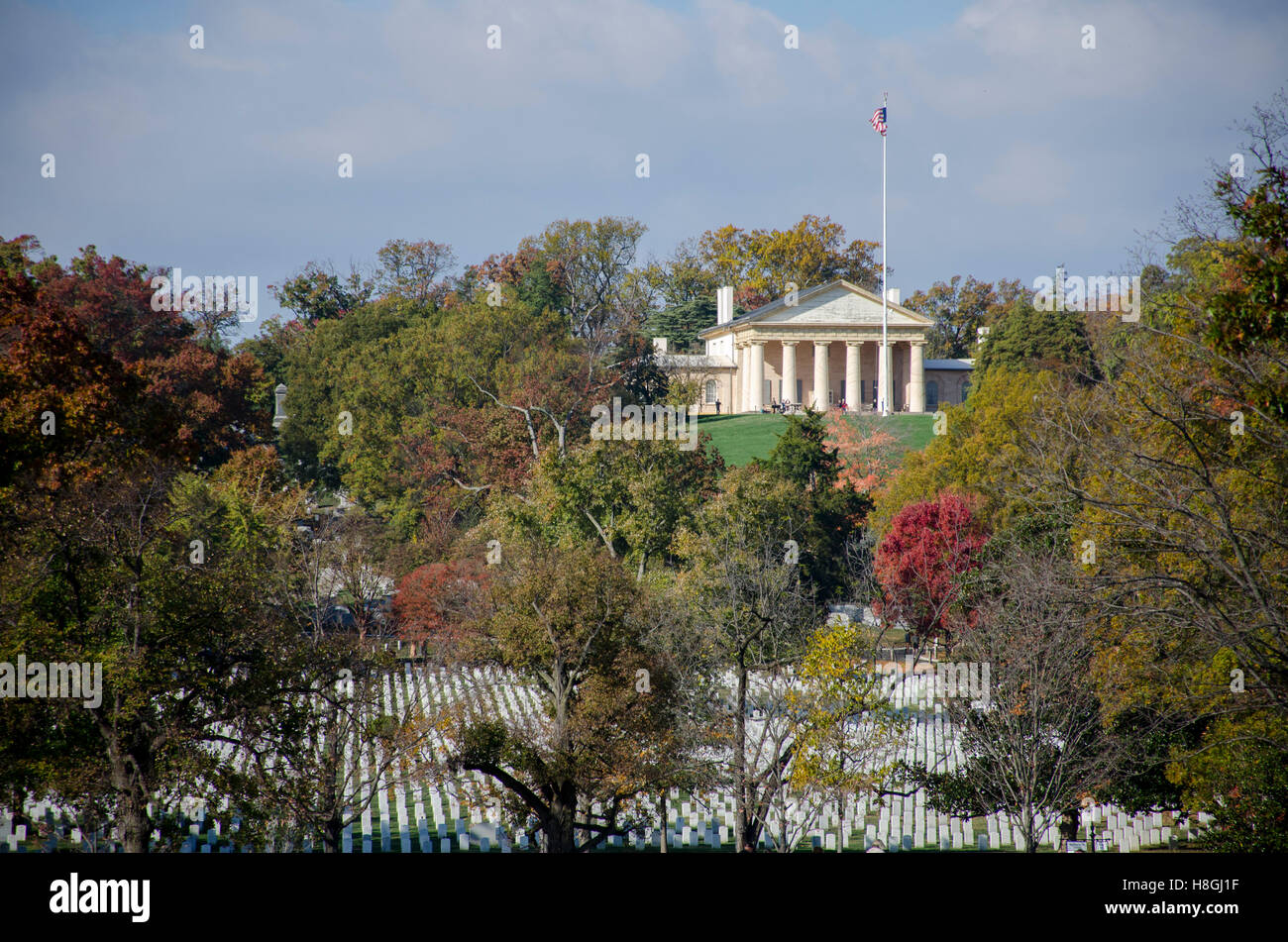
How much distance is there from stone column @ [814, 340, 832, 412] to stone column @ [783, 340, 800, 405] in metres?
1.71

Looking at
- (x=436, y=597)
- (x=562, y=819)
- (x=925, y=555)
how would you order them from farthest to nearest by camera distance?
(x=925, y=555) → (x=436, y=597) → (x=562, y=819)

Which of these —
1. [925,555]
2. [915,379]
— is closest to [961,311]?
[915,379]

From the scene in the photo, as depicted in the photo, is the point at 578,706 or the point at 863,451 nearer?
the point at 578,706

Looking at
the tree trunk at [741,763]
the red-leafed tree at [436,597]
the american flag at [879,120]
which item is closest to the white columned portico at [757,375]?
the american flag at [879,120]

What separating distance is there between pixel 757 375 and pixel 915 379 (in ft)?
36.4

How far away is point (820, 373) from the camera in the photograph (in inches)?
2859

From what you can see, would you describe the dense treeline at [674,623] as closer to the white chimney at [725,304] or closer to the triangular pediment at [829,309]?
the triangular pediment at [829,309]

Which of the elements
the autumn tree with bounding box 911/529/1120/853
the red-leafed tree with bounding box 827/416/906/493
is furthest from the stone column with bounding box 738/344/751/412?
the autumn tree with bounding box 911/529/1120/853

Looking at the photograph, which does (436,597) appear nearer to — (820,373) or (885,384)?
(885,384)

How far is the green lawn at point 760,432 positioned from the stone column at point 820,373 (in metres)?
7.46

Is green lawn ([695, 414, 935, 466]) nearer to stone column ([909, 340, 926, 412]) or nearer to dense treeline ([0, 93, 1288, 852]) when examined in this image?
stone column ([909, 340, 926, 412])

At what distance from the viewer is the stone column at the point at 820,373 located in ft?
236
